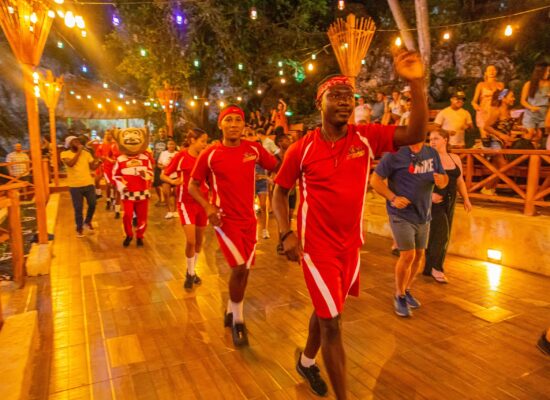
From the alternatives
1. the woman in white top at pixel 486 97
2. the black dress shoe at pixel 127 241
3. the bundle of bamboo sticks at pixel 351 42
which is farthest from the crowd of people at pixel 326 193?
the bundle of bamboo sticks at pixel 351 42

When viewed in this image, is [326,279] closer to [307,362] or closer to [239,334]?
[307,362]

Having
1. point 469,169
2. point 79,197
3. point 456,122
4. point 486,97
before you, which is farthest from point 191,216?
point 486,97

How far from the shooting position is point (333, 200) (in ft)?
8.62

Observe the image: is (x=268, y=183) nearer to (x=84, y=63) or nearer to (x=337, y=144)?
(x=337, y=144)

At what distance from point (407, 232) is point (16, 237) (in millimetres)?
4957

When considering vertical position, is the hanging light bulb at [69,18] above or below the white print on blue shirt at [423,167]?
above

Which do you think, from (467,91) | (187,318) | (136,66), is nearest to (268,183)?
(187,318)

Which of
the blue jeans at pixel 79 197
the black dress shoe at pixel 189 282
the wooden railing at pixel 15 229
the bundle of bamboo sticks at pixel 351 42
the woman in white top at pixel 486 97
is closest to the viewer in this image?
the wooden railing at pixel 15 229

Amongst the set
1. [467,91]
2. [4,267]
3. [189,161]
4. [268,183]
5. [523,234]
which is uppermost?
[467,91]

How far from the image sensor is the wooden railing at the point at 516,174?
619 cm

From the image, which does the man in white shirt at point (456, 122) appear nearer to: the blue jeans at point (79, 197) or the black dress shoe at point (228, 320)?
the black dress shoe at point (228, 320)

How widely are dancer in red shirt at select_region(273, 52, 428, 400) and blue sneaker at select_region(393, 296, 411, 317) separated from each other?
6.62 ft

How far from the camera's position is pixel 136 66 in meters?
19.2

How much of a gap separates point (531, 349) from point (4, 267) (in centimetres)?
767
